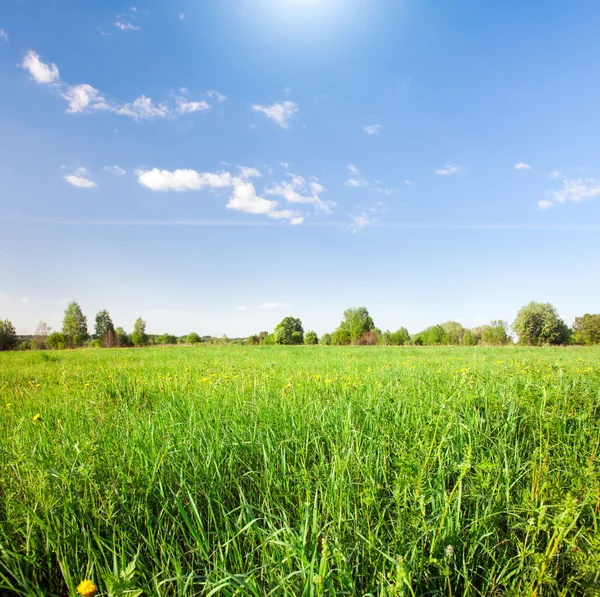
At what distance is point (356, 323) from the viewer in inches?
2830

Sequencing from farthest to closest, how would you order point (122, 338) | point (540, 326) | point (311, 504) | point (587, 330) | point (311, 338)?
point (311, 338), point (122, 338), point (587, 330), point (540, 326), point (311, 504)

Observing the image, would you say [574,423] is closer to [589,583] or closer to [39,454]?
[589,583]

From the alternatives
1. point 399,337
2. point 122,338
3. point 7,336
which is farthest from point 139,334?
point 399,337

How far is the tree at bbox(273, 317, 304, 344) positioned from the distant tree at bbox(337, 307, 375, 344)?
8706 millimetres

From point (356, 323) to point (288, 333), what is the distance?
47.0 feet

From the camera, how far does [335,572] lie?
1.50m

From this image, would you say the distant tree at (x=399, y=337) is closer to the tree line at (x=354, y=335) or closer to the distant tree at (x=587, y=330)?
the tree line at (x=354, y=335)

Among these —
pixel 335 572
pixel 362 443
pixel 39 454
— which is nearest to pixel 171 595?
pixel 335 572

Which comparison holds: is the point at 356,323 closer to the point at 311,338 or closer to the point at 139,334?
the point at 311,338

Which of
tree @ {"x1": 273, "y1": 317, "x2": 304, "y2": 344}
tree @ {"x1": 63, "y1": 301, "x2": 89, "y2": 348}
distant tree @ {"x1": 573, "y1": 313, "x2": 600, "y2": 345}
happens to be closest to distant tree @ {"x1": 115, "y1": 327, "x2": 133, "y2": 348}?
tree @ {"x1": 63, "y1": 301, "x2": 89, "y2": 348}

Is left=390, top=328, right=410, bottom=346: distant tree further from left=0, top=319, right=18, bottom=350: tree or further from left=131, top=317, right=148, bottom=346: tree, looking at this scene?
left=0, top=319, right=18, bottom=350: tree

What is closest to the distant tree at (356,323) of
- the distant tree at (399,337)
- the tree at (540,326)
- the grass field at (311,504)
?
the distant tree at (399,337)

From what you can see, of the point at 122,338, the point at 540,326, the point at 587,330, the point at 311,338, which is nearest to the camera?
the point at 540,326

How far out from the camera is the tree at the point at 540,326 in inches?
2255
